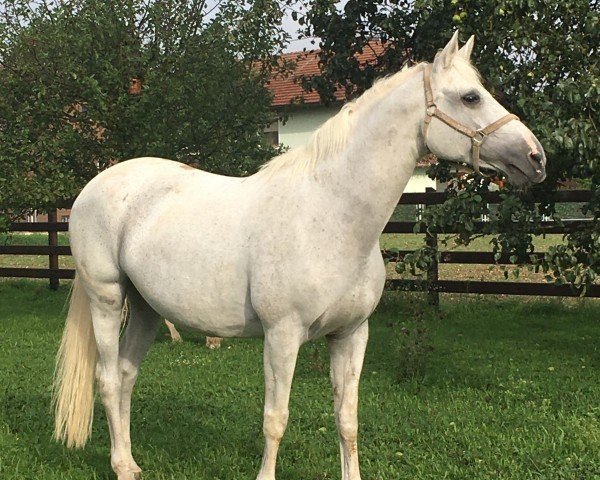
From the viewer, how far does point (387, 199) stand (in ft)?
10.7

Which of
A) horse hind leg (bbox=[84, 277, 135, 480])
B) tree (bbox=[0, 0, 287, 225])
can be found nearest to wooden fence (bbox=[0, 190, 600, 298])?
tree (bbox=[0, 0, 287, 225])

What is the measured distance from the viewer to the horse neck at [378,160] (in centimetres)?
320

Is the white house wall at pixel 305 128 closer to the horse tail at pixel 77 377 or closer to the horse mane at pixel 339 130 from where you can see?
the horse tail at pixel 77 377

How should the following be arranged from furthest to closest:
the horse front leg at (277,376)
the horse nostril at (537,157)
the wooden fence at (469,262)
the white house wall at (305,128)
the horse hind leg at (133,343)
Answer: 1. the white house wall at (305,128)
2. the wooden fence at (469,262)
3. the horse hind leg at (133,343)
4. the horse front leg at (277,376)
5. the horse nostril at (537,157)

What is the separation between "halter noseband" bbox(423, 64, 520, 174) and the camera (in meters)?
3.06

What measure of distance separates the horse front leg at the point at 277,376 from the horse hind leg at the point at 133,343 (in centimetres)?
120

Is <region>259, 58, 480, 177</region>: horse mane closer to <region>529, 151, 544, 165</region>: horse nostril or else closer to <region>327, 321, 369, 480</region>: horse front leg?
<region>529, 151, 544, 165</region>: horse nostril

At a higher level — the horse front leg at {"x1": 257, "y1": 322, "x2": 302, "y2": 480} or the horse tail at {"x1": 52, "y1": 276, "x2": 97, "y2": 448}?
the horse front leg at {"x1": 257, "y1": 322, "x2": 302, "y2": 480}

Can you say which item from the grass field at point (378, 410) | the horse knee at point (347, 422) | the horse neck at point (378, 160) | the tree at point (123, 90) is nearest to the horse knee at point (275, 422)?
the horse knee at point (347, 422)

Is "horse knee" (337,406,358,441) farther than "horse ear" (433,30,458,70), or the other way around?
"horse knee" (337,406,358,441)

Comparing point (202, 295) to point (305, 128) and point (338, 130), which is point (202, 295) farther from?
point (305, 128)

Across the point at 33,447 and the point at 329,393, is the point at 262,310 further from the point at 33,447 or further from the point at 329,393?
the point at 329,393

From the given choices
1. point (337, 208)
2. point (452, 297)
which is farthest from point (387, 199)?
point (452, 297)

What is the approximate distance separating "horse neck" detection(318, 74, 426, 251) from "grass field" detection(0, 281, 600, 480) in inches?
62.9
